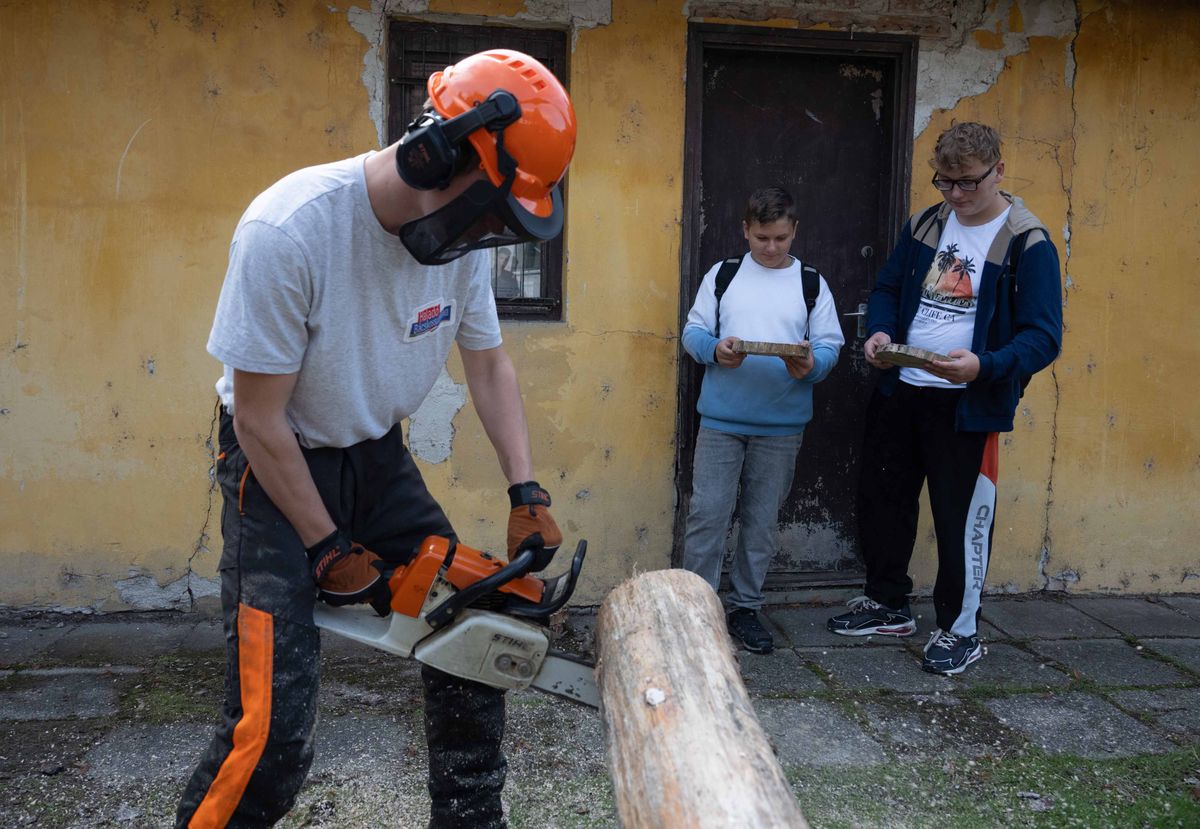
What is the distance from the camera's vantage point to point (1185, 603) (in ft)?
17.5

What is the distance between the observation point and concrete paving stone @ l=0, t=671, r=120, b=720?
12.2 feet

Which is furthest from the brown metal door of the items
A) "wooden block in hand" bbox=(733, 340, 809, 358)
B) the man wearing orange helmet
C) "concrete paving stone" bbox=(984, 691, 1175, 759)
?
the man wearing orange helmet

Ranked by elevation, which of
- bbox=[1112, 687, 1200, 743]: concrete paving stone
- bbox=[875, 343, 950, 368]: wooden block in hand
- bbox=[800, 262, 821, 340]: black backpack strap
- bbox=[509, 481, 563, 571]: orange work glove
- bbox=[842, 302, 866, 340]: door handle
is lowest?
bbox=[1112, 687, 1200, 743]: concrete paving stone

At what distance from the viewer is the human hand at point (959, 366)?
397 centimetres

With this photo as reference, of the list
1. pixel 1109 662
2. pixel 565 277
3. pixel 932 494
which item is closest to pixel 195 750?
pixel 565 277

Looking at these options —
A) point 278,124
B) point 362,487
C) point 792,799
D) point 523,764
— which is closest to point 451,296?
point 362,487

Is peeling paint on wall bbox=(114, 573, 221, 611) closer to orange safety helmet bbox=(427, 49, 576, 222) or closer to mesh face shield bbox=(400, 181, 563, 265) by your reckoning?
mesh face shield bbox=(400, 181, 563, 265)

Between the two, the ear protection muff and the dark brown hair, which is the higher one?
the dark brown hair

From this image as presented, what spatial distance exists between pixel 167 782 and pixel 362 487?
1.41 metres

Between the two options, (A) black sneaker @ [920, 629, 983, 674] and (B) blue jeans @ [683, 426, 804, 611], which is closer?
(A) black sneaker @ [920, 629, 983, 674]

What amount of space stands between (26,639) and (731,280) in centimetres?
351

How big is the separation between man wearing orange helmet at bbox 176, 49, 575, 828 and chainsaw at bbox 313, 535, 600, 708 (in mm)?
64

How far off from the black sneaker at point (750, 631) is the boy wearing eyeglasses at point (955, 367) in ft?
1.49

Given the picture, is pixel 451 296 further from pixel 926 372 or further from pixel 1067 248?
pixel 1067 248
